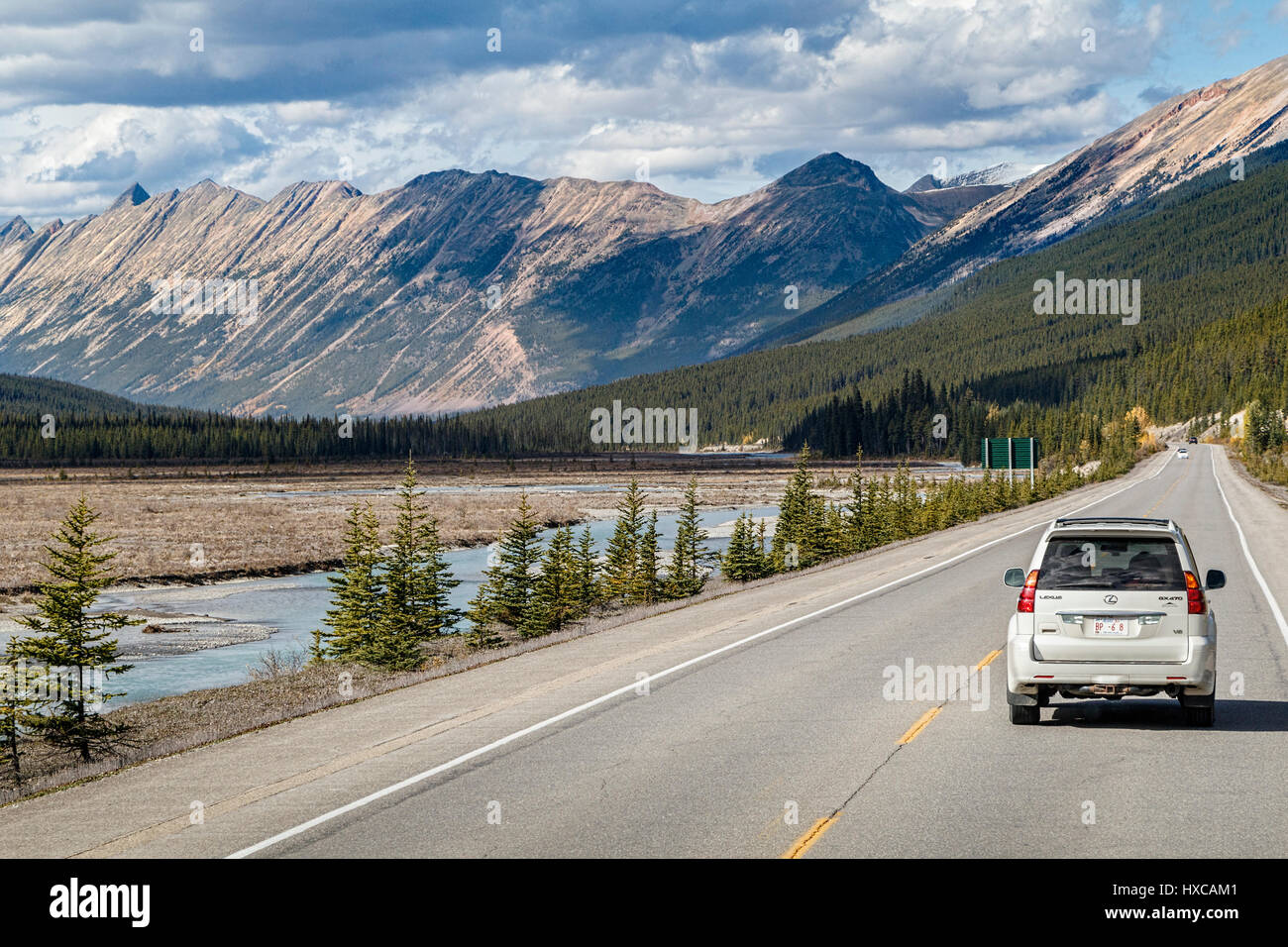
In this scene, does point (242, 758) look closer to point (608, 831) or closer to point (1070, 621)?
point (608, 831)

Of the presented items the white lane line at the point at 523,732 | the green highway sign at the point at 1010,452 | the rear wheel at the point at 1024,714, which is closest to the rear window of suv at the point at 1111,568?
the rear wheel at the point at 1024,714

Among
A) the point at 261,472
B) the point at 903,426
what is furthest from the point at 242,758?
the point at 903,426

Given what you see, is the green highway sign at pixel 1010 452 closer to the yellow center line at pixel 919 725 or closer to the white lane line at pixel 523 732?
the white lane line at pixel 523 732

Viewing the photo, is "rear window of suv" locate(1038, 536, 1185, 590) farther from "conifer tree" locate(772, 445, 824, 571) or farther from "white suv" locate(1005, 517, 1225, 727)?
"conifer tree" locate(772, 445, 824, 571)

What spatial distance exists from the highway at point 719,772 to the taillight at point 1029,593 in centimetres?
125

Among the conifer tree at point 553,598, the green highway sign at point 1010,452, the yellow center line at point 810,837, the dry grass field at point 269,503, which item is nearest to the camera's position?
the yellow center line at point 810,837

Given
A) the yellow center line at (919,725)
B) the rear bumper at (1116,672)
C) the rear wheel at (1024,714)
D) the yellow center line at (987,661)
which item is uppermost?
the rear bumper at (1116,672)

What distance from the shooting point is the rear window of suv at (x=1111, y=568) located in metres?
12.7

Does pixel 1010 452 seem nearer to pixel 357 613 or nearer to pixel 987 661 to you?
pixel 357 613

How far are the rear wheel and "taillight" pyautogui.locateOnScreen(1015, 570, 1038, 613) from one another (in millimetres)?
995

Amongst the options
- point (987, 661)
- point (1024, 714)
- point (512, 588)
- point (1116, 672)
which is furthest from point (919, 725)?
point (512, 588)

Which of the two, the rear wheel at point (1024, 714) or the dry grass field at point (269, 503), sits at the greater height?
the rear wheel at point (1024, 714)
